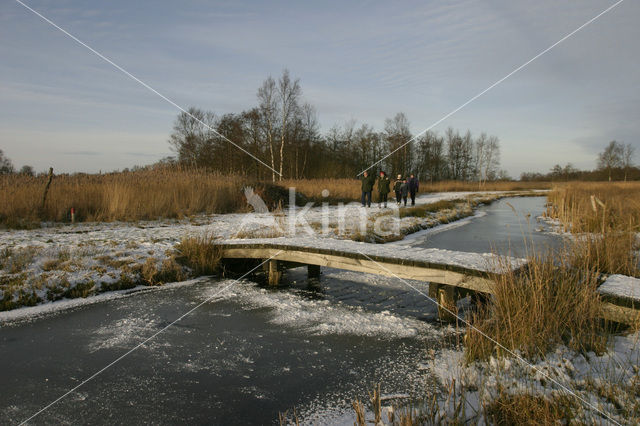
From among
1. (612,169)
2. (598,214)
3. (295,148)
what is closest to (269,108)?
(295,148)

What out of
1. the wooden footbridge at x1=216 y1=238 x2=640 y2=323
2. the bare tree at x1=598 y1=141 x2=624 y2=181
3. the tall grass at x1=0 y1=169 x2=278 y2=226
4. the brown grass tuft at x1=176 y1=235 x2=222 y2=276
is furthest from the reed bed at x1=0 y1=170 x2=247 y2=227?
the bare tree at x1=598 y1=141 x2=624 y2=181

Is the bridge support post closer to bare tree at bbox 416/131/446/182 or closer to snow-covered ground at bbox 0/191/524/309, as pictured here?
snow-covered ground at bbox 0/191/524/309

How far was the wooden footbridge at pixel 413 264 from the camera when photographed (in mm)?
4359

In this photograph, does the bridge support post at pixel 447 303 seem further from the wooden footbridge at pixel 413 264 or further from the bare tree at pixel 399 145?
the bare tree at pixel 399 145

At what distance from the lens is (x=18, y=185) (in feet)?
35.8

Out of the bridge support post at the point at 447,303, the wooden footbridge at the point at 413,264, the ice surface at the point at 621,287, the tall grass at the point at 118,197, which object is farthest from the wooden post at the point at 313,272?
the tall grass at the point at 118,197

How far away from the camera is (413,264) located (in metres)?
5.23

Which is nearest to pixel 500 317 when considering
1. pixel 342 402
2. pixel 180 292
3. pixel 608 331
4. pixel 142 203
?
pixel 608 331

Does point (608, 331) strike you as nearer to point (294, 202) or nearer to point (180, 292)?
point (180, 292)

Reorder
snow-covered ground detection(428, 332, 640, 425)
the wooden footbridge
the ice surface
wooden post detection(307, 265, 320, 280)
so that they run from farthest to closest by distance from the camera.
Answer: wooden post detection(307, 265, 320, 280)
the wooden footbridge
the ice surface
snow-covered ground detection(428, 332, 640, 425)

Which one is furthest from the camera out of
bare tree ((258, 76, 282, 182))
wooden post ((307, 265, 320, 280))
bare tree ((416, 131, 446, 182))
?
bare tree ((416, 131, 446, 182))

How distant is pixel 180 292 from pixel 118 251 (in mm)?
1869

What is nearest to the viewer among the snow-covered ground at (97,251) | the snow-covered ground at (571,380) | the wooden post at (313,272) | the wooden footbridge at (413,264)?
the snow-covered ground at (571,380)

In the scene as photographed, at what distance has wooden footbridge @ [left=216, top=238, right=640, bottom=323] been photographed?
14.3 ft
